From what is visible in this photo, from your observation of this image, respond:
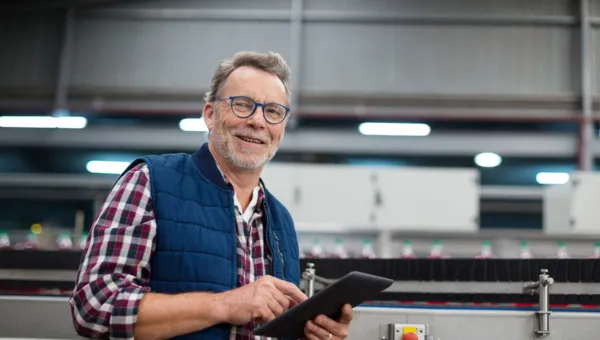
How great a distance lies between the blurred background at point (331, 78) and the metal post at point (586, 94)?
0.04 ft

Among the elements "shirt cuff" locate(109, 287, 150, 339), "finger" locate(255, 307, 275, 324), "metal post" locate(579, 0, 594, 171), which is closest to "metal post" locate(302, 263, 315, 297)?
"finger" locate(255, 307, 275, 324)

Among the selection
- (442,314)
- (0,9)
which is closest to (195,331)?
(442,314)

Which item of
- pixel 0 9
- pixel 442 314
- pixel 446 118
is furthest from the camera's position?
pixel 0 9

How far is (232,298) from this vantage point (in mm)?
1348

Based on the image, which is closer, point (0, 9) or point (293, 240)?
point (293, 240)

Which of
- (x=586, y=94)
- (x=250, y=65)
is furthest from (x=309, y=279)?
(x=586, y=94)

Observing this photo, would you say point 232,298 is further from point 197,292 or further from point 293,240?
point 293,240

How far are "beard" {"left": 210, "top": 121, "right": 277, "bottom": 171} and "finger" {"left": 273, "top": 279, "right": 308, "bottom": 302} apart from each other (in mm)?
310

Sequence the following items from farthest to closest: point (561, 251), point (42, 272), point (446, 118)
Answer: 1. point (446, 118)
2. point (561, 251)
3. point (42, 272)

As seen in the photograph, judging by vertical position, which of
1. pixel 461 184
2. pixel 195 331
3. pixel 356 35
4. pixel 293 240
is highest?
pixel 356 35

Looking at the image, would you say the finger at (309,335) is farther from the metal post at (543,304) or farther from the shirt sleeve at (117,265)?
the metal post at (543,304)

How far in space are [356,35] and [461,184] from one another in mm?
2574

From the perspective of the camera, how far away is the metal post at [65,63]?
22.7ft

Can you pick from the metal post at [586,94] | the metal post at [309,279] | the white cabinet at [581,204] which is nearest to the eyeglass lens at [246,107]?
the metal post at [309,279]
